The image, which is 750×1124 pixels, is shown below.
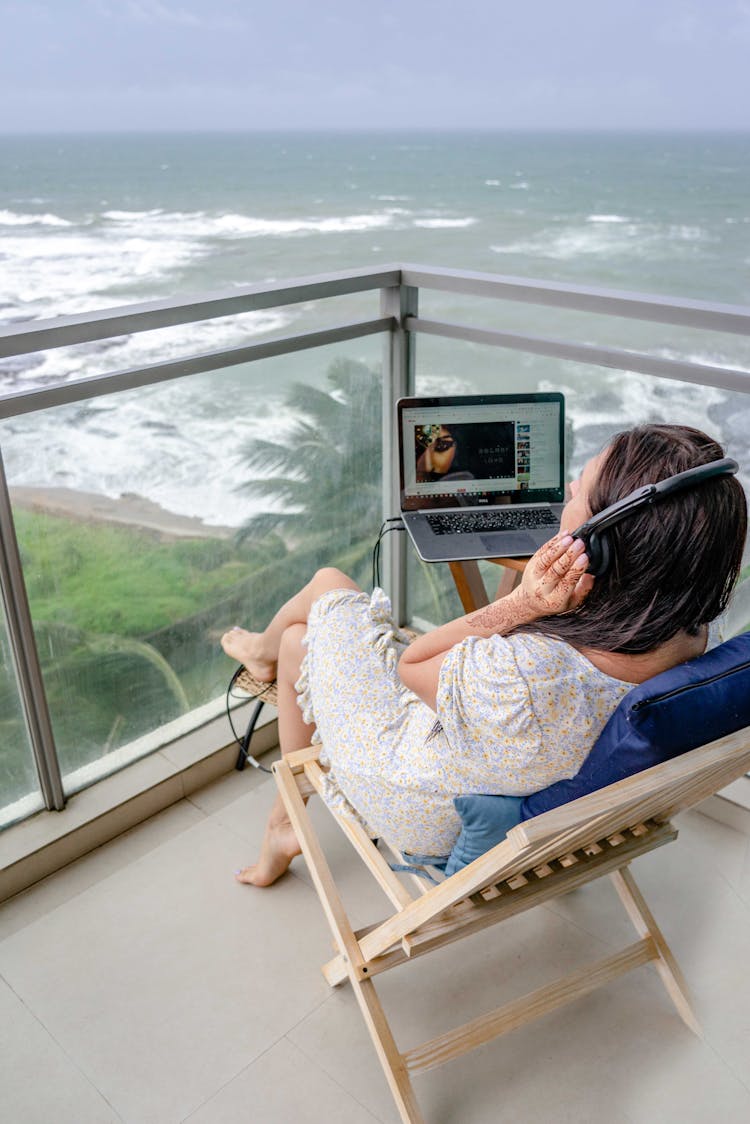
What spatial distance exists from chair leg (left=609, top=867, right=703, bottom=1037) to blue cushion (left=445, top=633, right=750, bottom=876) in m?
0.61

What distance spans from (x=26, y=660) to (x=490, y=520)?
1.07m

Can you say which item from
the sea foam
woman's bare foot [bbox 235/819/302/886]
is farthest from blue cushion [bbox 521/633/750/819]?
the sea foam

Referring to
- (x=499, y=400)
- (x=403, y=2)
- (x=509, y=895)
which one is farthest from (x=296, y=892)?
(x=403, y=2)

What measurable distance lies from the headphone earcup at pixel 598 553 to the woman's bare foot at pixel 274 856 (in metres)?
0.94

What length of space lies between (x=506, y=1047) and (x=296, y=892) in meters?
0.54

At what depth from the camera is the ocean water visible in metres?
1.93

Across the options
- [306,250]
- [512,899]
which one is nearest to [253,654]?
[512,899]

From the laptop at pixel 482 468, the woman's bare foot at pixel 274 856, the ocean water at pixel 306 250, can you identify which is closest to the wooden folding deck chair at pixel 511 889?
the woman's bare foot at pixel 274 856

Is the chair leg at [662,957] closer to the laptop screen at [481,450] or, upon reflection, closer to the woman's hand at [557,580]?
the woman's hand at [557,580]

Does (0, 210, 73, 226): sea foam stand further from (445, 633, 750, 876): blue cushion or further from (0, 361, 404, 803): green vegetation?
(445, 633, 750, 876): blue cushion

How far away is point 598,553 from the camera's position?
1.15 metres

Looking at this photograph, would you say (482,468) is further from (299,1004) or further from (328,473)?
(299,1004)

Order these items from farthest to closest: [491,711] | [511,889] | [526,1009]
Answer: [526,1009] < [511,889] < [491,711]

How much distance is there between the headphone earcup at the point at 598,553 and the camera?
114 cm
